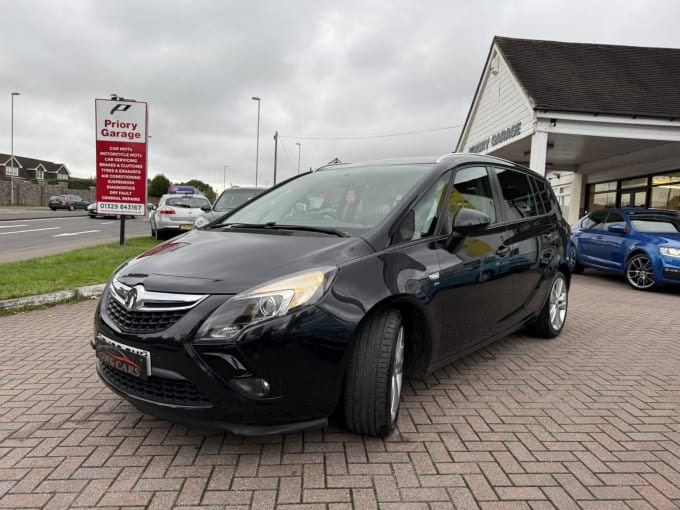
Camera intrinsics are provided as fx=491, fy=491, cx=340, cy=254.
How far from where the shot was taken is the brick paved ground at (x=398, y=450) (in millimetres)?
2193

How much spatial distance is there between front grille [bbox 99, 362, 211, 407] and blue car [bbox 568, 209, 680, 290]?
707 centimetres

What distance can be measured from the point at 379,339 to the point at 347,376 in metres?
0.25

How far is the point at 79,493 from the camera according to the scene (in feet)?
7.12

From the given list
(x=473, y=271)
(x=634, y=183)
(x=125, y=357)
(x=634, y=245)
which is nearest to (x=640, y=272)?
(x=634, y=245)

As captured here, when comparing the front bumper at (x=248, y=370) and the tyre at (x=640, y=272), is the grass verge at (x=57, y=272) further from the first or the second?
the tyre at (x=640, y=272)

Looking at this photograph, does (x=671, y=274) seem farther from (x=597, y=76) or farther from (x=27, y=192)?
(x=27, y=192)

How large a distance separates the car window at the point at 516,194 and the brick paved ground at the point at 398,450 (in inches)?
51.3

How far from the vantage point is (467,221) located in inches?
120

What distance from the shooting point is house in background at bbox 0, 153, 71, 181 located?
74.4m

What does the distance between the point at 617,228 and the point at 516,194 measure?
627cm

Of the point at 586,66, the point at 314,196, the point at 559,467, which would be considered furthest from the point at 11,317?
the point at 586,66

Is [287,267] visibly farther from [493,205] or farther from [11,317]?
[11,317]

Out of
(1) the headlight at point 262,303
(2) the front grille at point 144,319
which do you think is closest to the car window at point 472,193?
(1) the headlight at point 262,303

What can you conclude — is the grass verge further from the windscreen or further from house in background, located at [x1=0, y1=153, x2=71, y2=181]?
house in background, located at [x1=0, y1=153, x2=71, y2=181]
